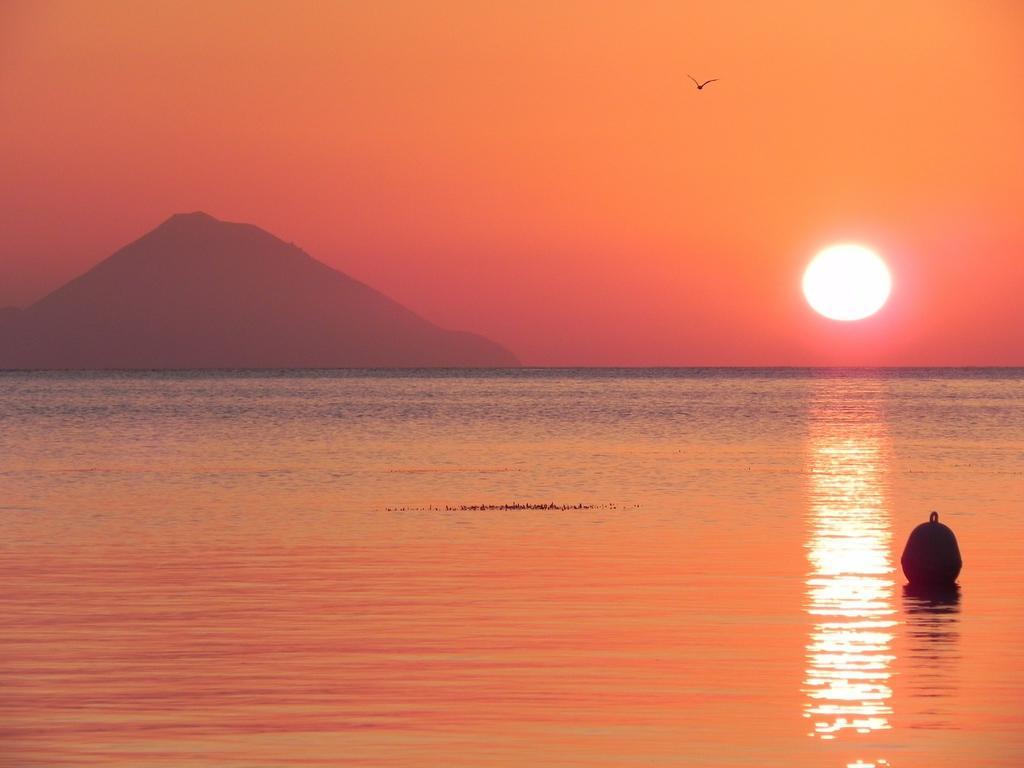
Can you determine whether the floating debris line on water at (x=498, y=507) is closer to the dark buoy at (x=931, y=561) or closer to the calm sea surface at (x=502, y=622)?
the calm sea surface at (x=502, y=622)

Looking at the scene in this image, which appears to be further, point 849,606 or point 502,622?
point 849,606

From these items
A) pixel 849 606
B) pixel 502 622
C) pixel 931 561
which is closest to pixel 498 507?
pixel 931 561

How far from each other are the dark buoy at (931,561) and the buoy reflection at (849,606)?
468mm

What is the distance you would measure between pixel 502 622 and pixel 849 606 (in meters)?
5.02

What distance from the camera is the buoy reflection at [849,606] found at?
642 inches

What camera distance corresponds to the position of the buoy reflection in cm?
1631

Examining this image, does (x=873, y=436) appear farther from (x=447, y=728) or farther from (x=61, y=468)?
(x=447, y=728)

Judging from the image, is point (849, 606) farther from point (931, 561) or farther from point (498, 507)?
point (498, 507)

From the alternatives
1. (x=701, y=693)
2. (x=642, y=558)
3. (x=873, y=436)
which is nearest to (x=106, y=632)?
(x=701, y=693)

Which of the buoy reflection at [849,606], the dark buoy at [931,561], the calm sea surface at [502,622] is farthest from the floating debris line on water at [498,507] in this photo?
the dark buoy at [931,561]

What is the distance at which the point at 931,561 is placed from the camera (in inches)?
966

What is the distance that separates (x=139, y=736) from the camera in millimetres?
15086

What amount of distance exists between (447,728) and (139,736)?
9.11ft

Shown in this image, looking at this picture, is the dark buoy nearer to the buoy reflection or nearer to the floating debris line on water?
the buoy reflection
